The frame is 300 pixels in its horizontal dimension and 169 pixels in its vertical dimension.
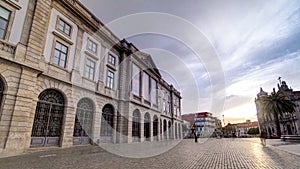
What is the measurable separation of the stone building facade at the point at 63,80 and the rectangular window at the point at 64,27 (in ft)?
0.28

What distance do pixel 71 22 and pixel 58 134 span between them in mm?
8843

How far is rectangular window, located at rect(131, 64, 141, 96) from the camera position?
19575 millimetres

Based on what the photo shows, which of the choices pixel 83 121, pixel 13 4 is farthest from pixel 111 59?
pixel 13 4

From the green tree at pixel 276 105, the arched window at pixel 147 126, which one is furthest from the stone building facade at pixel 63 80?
the green tree at pixel 276 105

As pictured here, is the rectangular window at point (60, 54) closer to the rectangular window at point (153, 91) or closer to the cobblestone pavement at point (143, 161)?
the cobblestone pavement at point (143, 161)

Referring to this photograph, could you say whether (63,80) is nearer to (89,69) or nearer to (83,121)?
(89,69)

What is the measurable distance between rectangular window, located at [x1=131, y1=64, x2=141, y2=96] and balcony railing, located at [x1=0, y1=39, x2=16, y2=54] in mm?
11885

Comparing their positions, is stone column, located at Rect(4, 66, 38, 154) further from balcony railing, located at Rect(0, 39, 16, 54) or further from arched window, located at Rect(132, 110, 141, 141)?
arched window, located at Rect(132, 110, 141, 141)

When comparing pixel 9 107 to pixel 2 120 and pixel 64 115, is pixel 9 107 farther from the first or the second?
pixel 64 115

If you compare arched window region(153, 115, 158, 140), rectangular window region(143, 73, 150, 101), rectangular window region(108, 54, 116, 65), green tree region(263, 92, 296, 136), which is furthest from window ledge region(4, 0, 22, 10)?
green tree region(263, 92, 296, 136)

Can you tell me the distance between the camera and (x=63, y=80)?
37.3ft

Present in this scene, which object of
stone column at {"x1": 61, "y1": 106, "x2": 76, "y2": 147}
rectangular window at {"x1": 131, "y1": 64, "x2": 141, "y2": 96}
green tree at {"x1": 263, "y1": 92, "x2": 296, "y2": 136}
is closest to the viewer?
stone column at {"x1": 61, "y1": 106, "x2": 76, "y2": 147}

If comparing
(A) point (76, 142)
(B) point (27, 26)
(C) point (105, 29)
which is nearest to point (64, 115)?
(A) point (76, 142)

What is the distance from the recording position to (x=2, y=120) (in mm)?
7926
